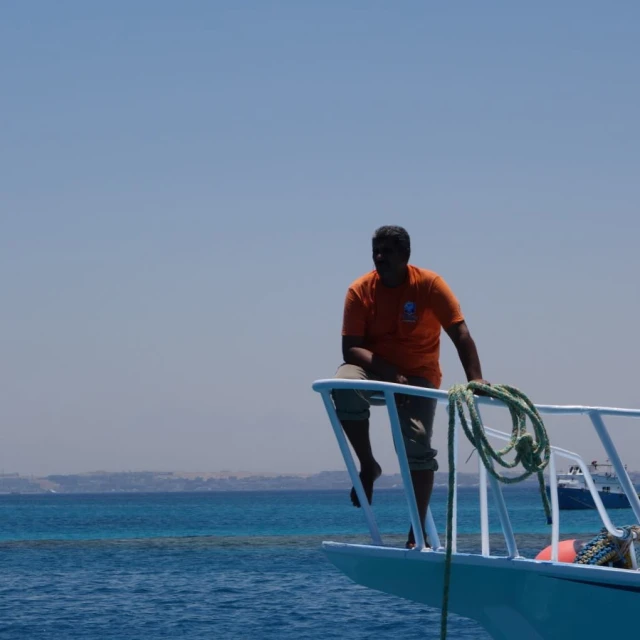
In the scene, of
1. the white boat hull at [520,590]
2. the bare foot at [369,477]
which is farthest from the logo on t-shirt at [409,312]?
the white boat hull at [520,590]

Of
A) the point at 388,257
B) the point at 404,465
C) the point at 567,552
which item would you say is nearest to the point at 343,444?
the point at 404,465

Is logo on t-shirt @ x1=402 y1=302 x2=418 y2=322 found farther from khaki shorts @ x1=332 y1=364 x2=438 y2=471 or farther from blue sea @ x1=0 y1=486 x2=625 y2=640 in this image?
blue sea @ x1=0 y1=486 x2=625 y2=640

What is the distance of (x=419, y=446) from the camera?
6.70 metres

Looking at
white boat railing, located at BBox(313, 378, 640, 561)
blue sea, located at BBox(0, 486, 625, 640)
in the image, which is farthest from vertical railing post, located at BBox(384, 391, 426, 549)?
blue sea, located at BBox(0, 486, 625, 640)

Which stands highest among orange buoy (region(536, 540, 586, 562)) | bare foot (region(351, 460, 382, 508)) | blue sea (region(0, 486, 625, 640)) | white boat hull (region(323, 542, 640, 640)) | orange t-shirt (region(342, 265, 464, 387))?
orange t-shirt (region(342, 265, 464, 387))

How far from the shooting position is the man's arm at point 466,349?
661 cm

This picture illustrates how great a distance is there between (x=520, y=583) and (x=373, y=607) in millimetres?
24616

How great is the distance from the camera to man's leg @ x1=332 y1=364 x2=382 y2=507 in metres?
6.72

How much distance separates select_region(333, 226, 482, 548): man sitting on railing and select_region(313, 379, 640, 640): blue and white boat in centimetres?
21

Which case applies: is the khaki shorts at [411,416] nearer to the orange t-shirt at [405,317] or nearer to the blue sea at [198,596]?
the orange t-shirt at [405,317]

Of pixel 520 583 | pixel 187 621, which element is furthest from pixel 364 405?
pixel 187 621

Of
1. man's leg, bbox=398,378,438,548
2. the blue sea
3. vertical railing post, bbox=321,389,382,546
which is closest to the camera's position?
vertical railing post, bbox=321,389,382,546

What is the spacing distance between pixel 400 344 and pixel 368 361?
253 mm

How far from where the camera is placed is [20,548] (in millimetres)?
61281
